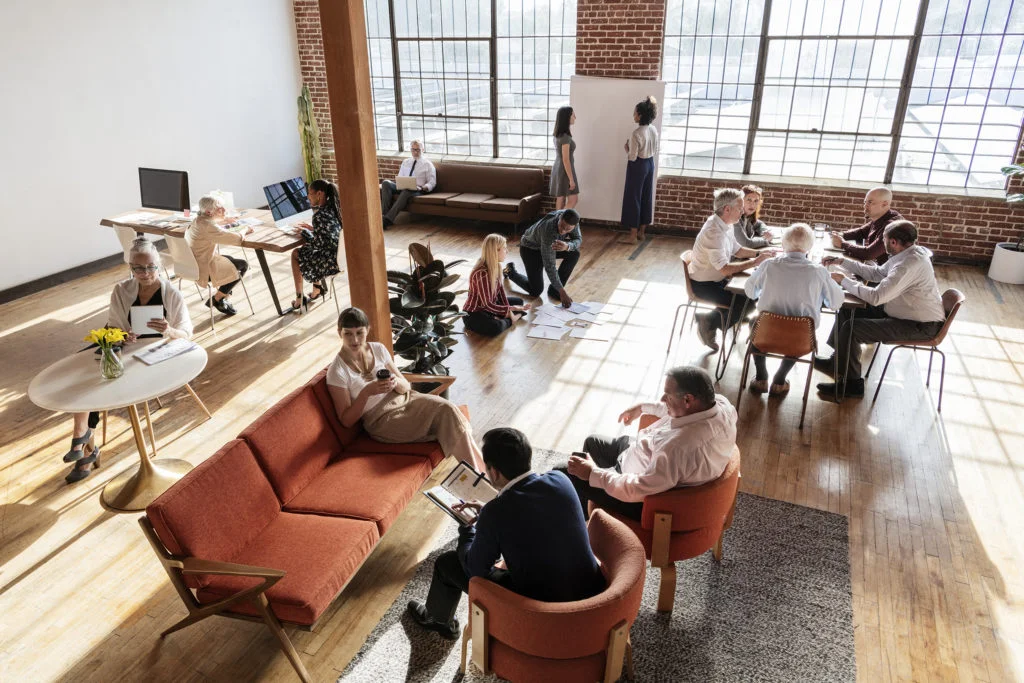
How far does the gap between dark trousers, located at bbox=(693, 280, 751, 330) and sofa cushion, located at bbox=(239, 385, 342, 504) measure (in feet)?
10.9

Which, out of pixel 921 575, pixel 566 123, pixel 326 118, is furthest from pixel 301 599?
pixel 326 118

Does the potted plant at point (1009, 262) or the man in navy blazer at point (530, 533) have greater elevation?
the man in navy blazer at point (530, 533)

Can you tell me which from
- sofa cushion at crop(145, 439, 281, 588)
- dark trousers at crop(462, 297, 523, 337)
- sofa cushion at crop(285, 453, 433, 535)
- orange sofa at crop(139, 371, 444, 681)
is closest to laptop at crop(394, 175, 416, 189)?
dark trousers at crop(462, 297, 523, 337)

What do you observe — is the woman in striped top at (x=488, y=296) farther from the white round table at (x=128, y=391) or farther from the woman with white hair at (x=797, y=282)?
the white round table at (x=128, y=391)

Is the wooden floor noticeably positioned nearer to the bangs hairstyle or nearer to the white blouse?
the white blouse

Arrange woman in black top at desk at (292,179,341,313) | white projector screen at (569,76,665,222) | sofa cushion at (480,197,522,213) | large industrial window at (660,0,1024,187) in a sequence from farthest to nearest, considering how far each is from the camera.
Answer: sofa cushion at (480,197,522,213)
white projector screen at (569,76,665,222)
large industrial window at (660,0,1024,187)
woman in black top at desk at (292,179,341,313)

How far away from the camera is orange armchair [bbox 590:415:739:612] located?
303cm

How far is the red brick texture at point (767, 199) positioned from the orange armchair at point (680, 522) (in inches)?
259

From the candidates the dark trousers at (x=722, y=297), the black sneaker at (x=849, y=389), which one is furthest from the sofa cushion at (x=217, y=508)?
the black sneaker at (x=849, y=389)

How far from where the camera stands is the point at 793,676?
2953mm

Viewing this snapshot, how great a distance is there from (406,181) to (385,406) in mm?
6784

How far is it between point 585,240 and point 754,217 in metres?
3.49

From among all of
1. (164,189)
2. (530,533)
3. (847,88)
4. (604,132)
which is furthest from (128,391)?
(847,88)

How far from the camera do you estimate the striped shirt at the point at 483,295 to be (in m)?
6.42
